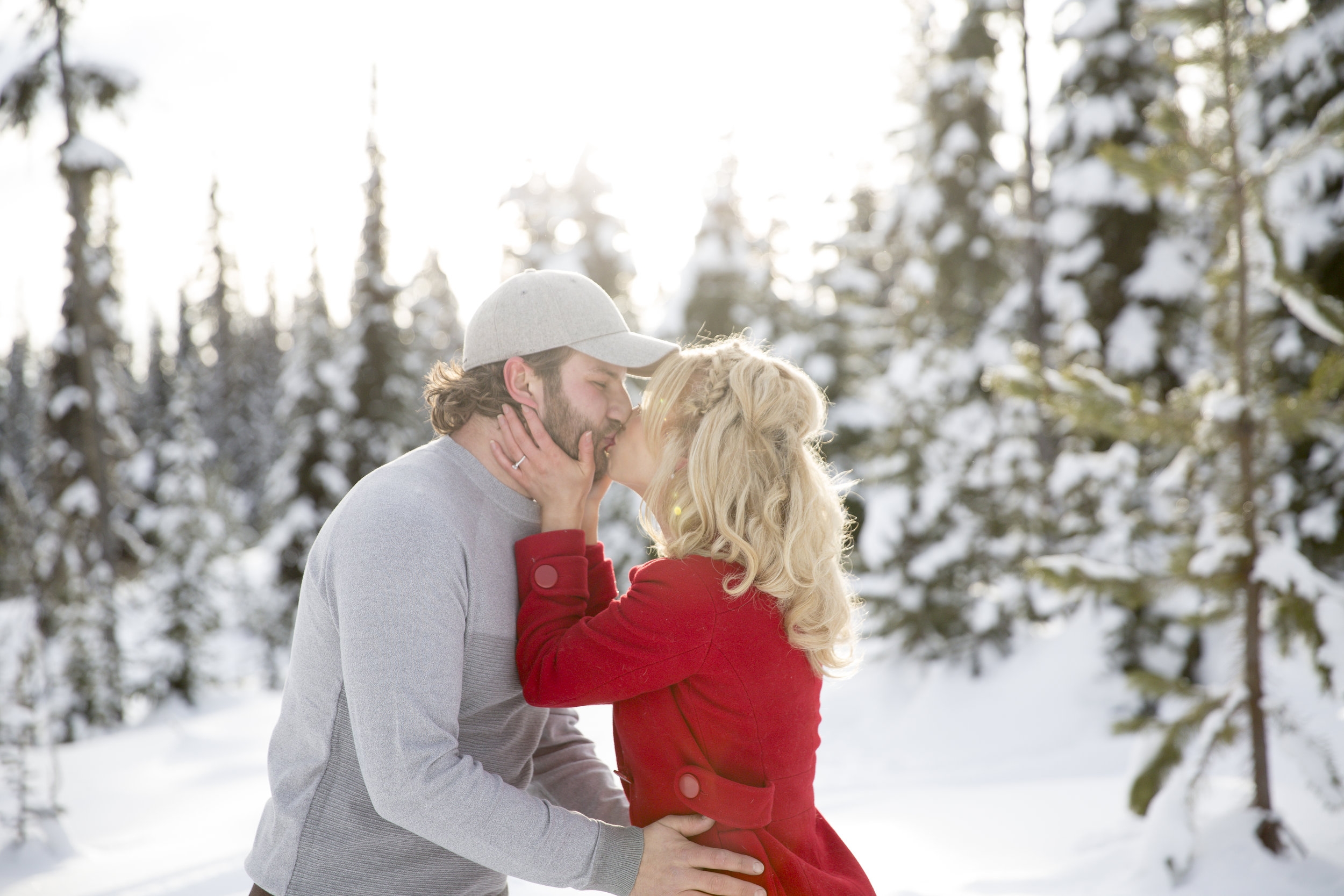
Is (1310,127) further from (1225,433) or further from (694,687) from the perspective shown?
(694,687)

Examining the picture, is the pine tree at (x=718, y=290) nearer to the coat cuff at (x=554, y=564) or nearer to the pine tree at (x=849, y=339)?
the pine tree at (x=849, y=339)

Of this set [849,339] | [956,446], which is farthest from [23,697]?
[849,339]

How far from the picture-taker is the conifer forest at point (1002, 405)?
18.9 feet

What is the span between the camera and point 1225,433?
18.6 feet

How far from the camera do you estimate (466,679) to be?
2.49 metres

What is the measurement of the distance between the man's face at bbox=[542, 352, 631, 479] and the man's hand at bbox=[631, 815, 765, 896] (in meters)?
1.13

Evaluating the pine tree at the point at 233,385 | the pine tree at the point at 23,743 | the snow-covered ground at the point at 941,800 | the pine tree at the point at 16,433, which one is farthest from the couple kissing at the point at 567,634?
the pine tree at the point at 233,385

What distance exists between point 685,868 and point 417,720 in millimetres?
853

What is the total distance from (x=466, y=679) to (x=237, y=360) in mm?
53329

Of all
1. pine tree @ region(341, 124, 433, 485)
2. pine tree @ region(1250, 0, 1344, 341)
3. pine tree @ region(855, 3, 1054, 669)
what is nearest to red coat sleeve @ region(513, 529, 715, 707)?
pine tree @ region(1250, 0, 1344, 341)

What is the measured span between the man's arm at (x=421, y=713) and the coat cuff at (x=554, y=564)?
0.94 feet

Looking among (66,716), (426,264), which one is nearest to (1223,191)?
(66,716)

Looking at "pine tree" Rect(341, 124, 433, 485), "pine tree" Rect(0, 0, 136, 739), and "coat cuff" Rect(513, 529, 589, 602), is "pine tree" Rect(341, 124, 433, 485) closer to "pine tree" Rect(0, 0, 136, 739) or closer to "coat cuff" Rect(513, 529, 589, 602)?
"pine tree" Rect(0, 0, 136, 739)

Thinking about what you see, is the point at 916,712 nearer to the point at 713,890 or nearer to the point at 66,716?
the point at 713,890
